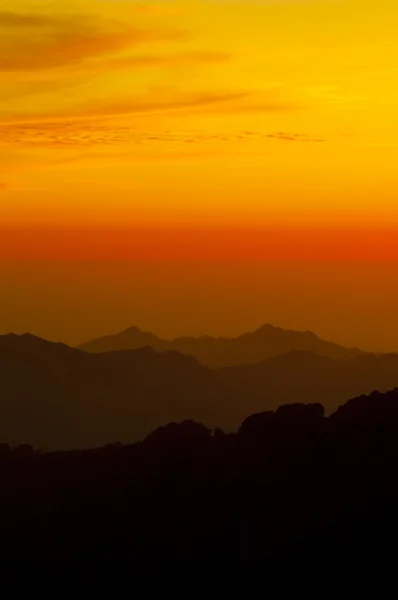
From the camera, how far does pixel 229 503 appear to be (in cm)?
11000

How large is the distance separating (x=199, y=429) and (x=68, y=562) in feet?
71.2

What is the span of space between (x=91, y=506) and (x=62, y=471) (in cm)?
1004

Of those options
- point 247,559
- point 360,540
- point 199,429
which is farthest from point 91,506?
point 360,540

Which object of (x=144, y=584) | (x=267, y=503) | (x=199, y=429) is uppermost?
(x=199, y=429)

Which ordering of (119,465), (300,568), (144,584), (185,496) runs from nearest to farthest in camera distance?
(300,568)
(144,584)
(185,496)
(119,465)

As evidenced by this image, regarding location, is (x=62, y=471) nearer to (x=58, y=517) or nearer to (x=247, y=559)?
(x=58, y=517)

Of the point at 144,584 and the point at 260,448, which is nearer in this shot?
the point at 144,584

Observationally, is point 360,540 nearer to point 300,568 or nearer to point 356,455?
point 300,568

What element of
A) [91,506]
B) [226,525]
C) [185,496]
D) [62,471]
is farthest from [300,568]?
[62,471]

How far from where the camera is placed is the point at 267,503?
4220 inches

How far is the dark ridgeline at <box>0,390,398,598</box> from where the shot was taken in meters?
98.6

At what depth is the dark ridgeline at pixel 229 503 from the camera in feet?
324

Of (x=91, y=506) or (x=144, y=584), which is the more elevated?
(x=91, y=506)

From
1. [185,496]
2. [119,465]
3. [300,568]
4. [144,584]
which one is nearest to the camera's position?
[300,568]
